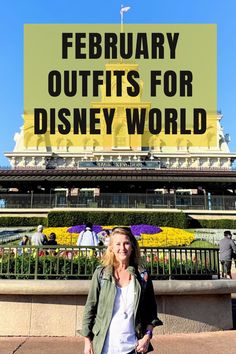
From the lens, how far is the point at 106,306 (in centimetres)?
332

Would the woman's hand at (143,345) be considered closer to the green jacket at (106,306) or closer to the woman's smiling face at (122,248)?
the green jacket at (106,306)

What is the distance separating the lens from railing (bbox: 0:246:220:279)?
308 inches

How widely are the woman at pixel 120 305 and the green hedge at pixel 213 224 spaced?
3401cm

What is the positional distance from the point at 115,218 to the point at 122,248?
3235cm

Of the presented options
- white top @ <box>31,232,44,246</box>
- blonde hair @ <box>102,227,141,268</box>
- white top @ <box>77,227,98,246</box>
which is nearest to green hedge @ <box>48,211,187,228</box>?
white top @ <box>31,232,44,246</box>

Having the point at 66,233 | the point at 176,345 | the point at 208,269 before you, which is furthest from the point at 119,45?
the point at 176,345

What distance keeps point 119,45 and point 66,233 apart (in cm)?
1443

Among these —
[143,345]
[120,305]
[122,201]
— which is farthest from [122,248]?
[122,201]

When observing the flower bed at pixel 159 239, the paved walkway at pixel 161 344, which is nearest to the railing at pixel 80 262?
the paved walkway at pixel 161 344

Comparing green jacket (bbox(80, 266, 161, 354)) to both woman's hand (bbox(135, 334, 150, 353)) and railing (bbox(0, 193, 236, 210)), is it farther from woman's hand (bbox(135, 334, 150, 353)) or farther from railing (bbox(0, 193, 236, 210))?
railing (bbox(0, 193, 236, 210))

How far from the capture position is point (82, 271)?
7.95 meters

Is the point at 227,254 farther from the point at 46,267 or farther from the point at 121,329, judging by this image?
the point at 121,329

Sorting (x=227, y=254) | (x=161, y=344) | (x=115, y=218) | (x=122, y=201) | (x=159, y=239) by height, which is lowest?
(x=161, y=344)

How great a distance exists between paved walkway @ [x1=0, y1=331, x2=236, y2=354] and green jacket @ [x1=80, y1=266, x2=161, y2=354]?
326 centimetres
